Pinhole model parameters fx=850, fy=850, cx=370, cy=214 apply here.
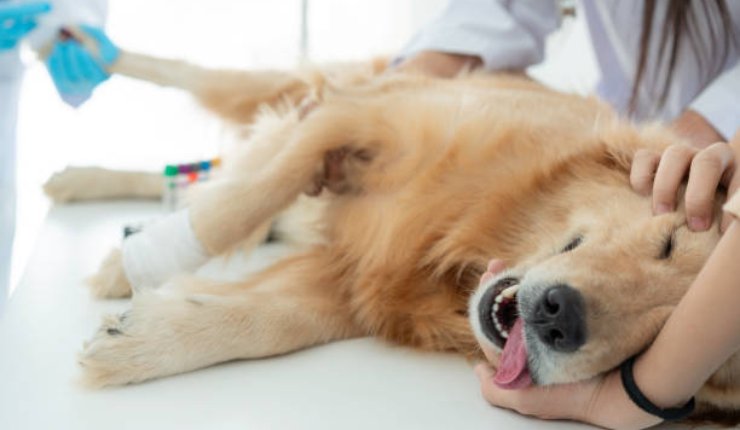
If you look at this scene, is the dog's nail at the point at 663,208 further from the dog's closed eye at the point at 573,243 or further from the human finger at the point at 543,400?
the human finger at the point at 543,400

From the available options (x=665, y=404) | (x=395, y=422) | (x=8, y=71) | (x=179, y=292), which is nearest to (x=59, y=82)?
(x=8, y=71)

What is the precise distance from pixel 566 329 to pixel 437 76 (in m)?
1.16

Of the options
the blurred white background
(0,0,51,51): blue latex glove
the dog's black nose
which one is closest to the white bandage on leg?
(0,0,51,51): blue latex glove

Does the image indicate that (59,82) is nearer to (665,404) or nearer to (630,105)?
(630,105)

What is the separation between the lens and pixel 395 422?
117 centimetres

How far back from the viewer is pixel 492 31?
2.14m

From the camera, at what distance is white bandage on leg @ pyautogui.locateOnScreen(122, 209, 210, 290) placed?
5.01 ft

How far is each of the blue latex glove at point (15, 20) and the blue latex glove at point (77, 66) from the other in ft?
1.20

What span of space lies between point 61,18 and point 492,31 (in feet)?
3.37

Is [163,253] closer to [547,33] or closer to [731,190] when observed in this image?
[731,190]

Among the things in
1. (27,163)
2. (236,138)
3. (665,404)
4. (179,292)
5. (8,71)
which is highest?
(8,71)

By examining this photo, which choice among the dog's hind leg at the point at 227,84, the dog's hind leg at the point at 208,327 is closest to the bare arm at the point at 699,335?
the dog's hind leg at the point at 208,327

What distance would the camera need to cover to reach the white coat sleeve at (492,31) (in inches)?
84.2

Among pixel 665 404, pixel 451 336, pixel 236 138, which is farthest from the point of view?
pixel 236 138
